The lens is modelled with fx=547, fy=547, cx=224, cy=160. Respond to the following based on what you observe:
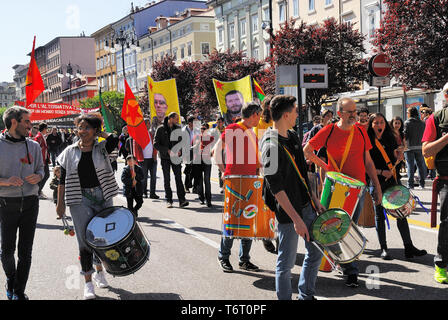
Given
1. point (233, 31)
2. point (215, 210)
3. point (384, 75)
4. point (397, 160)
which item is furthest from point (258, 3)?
point (397, 160)

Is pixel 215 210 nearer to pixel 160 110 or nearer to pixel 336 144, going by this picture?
pixel 160 110

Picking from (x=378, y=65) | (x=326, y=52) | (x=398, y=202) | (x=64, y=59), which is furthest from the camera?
(x=64, y=59)

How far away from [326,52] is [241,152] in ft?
71.9

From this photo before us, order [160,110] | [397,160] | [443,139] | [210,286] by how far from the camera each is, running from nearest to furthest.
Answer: [443,139] → [210,286] → [397,160] → [160,110]

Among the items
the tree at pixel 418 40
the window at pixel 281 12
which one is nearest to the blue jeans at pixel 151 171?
the tree at pixel 418 40

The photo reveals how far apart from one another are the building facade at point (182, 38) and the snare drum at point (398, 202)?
52606mm

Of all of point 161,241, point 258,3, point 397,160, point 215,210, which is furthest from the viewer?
point 258,3

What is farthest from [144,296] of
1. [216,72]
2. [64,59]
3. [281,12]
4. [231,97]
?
[64,59]

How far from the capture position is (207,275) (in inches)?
238

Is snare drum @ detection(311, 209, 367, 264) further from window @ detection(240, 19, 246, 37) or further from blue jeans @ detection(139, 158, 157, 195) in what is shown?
window @ detection(240, 19, 246, 37)

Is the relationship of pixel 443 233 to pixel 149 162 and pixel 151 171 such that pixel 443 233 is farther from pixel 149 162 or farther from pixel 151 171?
pixel 149 162

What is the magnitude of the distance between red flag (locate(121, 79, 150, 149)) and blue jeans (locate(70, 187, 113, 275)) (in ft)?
17.6

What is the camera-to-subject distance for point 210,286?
18.3 ft
